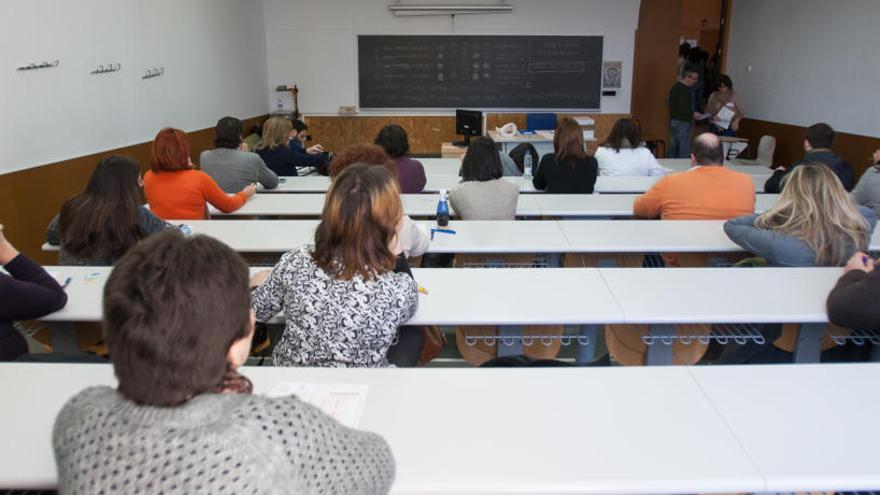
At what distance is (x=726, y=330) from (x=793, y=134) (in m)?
6.56

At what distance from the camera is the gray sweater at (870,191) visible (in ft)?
13.1

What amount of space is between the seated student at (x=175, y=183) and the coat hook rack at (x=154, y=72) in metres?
2.42

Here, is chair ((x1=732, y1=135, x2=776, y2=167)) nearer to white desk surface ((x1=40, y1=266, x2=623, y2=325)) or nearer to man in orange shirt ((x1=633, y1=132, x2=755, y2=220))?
man in orange shirt ((x1=633, y1=132, x2=755, y2=220))

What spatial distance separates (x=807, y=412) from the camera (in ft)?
4.99

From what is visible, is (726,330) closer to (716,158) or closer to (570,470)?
(716,158)

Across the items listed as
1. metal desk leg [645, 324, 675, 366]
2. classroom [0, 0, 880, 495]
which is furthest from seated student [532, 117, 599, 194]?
metal desk leg [645, 324, 675, 366]

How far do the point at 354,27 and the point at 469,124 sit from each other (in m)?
2.87

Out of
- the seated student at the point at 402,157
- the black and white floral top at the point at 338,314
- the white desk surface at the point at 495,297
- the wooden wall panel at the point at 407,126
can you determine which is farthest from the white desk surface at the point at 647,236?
the wooden wall panel at the point at 407,126

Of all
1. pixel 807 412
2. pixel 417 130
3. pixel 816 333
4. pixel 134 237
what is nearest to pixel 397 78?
pixel 417 130

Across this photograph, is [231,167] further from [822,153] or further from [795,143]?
[795,143]

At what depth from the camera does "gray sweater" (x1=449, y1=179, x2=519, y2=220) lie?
3.67m

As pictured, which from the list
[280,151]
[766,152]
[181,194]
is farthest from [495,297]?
[766,152]

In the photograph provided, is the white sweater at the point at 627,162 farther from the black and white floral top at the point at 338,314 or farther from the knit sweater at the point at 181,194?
the black and white floral top at the point at 338,314

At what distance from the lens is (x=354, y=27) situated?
9359 mm
